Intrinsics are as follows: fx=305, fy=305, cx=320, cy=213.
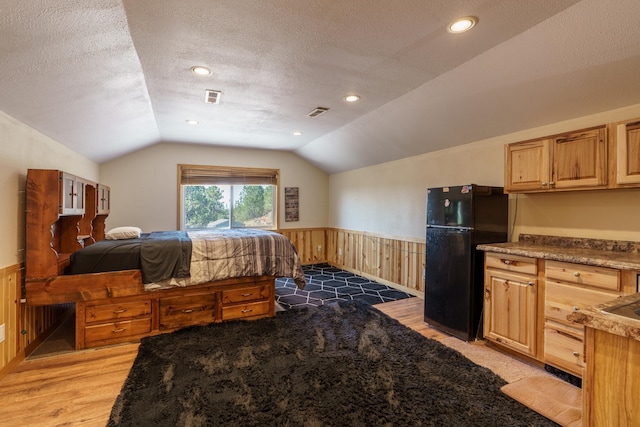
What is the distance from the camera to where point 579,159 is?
2.38 metres

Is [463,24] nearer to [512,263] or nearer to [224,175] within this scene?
[512,263]

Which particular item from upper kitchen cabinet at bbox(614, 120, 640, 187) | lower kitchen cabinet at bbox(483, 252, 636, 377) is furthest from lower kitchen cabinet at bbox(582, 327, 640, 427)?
upper kitchen cabinet at bbox(614, 120, 640, 187)

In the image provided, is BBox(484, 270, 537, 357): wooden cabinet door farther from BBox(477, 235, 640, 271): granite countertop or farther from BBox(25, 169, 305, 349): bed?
BBox(25, 169, 305, 349): bed

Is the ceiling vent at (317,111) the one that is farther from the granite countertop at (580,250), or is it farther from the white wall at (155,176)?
the white wall at (155,176)

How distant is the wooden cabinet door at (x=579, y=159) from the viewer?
2250mm

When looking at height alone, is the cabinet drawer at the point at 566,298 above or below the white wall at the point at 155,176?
below

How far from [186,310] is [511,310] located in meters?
3.06

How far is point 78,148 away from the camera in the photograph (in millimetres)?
3646

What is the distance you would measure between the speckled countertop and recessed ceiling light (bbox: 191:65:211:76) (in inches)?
108

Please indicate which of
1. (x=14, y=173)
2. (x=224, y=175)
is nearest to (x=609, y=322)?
(x=14, y=173)

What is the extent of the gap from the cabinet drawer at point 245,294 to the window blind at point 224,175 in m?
2.85

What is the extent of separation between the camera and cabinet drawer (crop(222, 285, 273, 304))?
10.9ft

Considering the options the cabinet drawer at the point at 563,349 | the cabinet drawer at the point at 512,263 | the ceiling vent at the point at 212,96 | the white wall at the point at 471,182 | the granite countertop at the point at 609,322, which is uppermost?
the ceiling vent at the point at 212,96

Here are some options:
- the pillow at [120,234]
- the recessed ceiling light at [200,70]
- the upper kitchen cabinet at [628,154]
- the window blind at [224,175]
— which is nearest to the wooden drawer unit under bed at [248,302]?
the pillow at [120,234]
